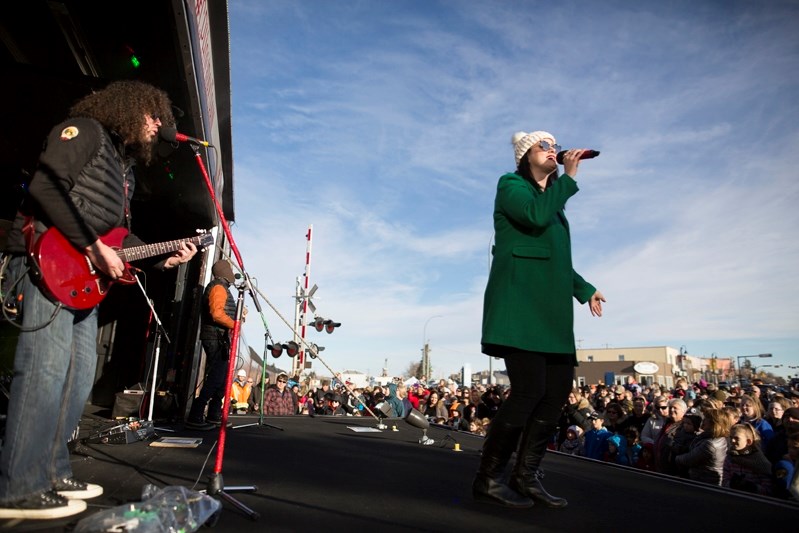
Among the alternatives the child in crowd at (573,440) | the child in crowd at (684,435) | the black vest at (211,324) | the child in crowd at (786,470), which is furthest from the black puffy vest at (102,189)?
the child in crowd at (573,440)

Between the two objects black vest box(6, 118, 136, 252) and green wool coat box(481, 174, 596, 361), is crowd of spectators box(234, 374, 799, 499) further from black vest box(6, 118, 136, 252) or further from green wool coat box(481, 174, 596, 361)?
black vest box(6, 118, 136, 252)

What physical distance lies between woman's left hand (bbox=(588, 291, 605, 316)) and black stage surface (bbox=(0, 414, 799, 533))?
36.2 inches

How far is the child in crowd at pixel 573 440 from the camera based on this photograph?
22.7ft

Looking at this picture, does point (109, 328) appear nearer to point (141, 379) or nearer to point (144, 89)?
point (141, 379)

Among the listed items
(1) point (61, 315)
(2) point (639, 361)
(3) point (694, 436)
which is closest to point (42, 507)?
(1) point (61, 315)

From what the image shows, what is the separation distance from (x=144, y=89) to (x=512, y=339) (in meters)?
2.04

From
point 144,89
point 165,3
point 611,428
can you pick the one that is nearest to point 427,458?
point 144,89

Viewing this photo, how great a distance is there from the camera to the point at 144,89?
2365 millimetres

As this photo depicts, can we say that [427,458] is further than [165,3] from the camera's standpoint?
Yes

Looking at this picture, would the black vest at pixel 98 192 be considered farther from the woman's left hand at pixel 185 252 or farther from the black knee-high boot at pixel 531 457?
the black knee-high boot at pixel 531 457

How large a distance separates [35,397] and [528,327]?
1921 mm

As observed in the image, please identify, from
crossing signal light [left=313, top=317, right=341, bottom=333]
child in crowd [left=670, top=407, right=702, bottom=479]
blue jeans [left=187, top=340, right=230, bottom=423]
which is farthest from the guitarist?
crossing signal light [left=313, top=317, right=341, bottom=333]

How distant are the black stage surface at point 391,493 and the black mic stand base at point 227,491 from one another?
33 mm

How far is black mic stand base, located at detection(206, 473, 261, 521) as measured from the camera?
1788 mm
